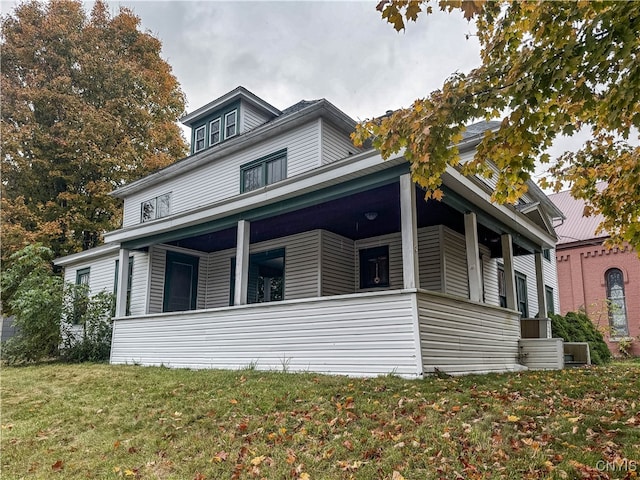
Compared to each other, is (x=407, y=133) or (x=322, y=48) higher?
(x=322, y=48)

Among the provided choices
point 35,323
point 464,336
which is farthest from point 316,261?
point 35,323

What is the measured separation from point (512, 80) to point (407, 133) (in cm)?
100

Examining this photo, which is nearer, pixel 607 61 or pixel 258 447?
pixel 607 61

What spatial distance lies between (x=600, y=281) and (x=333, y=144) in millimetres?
15751

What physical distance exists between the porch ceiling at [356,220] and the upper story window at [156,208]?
2.61 metres

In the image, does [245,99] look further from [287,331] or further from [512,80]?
[512,80]

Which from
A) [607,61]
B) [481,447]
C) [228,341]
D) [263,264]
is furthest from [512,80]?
[263,264]

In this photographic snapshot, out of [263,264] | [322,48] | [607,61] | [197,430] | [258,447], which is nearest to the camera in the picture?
[607,61]

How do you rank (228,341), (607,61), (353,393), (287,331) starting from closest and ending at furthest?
1. (607,61)
2. (353,393)
3. (287,331)
4. (228,341)

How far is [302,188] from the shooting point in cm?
843

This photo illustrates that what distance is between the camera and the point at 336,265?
1162cm

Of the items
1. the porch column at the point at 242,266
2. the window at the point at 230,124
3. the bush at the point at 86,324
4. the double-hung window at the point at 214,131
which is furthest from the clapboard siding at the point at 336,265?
the bush at the point at 86,324

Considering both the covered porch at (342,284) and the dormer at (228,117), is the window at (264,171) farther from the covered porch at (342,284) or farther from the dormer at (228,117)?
the dormer at (228,117)

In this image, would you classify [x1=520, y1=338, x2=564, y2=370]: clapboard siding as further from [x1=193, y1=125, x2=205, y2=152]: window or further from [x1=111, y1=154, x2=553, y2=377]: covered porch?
[x1=193, y1=125, x2=205, y2=152]: window
